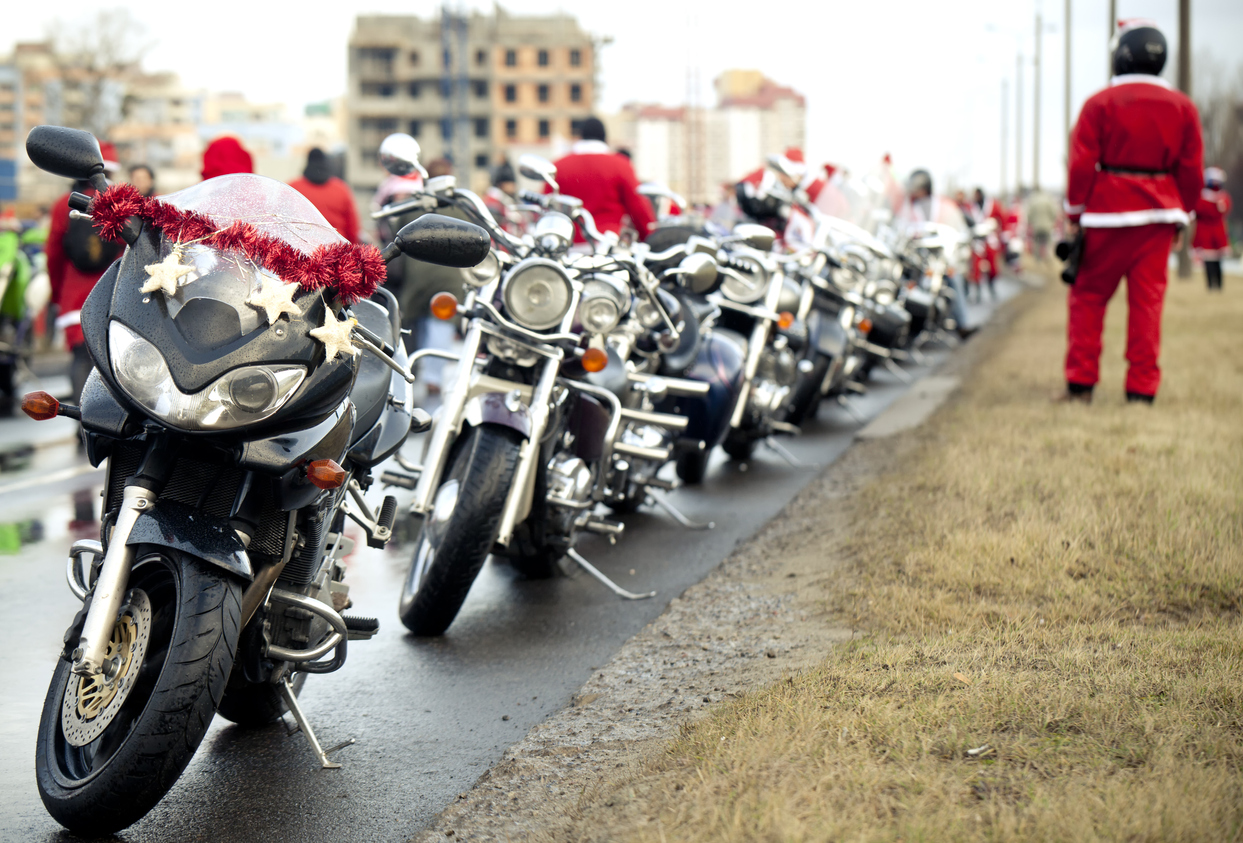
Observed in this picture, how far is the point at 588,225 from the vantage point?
19.5ft

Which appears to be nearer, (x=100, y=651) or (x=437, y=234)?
(x=100, y=651)

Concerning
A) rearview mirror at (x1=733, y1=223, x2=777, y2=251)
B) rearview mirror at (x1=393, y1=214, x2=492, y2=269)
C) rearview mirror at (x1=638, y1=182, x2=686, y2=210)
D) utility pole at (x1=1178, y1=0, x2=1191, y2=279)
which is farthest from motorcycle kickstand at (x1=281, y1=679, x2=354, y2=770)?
utility pole at (x1=1178, y1=0, x2=1191, y2=279)

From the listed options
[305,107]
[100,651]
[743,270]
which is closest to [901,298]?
[743,270]

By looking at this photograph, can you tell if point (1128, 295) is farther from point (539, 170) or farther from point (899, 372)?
point (899, 372)

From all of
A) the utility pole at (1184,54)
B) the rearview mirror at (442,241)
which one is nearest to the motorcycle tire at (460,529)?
the rearview mirror at (442,241)

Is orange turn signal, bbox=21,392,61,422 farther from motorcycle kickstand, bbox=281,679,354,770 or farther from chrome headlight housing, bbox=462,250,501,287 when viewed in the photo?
chrome headlight housing, bbox=462,250,501,287

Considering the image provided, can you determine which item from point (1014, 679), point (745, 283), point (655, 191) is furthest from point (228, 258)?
point (745, 283)

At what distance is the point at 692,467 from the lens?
313 inches

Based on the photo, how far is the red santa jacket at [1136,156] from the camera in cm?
837

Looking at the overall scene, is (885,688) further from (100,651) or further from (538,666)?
(100,651)

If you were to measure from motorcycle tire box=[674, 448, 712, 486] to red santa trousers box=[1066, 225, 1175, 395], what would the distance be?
258cm

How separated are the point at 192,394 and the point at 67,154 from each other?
2.38 ft

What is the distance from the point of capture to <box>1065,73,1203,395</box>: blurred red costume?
330 inches

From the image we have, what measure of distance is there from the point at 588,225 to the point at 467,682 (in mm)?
2257
